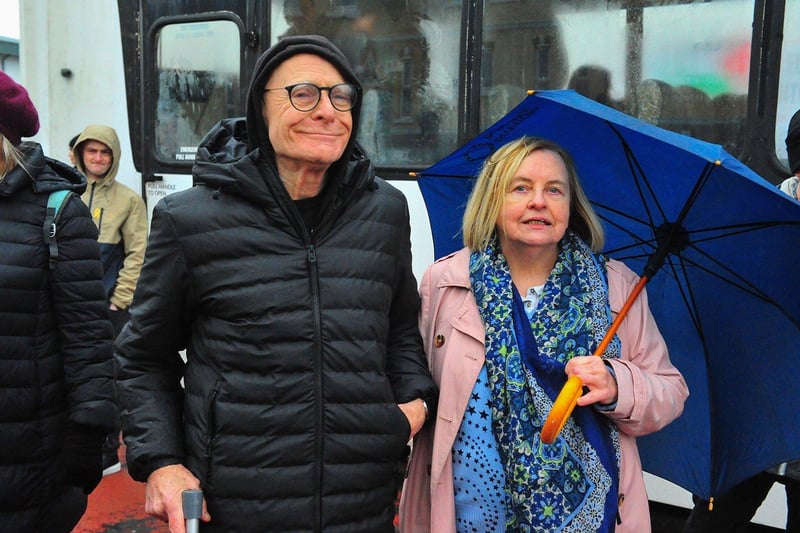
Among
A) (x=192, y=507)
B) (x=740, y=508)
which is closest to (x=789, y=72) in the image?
(x=740, y=508)

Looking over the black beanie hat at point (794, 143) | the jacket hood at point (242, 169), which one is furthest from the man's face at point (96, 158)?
the black beanie hat at point (794, 143)

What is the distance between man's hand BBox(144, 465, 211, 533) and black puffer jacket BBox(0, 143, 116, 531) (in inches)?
28.1

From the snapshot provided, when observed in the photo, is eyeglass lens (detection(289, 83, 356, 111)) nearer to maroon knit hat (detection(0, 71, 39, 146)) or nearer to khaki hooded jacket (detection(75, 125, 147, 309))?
maroon knit hat (detection(0, 71, 39, 146))

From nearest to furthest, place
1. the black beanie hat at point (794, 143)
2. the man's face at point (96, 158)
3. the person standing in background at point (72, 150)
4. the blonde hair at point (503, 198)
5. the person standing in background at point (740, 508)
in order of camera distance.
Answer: the blonde hair at point (503, 198) → the black beanie hat at point (794, 143) → the person standing in background at point (740, 508) → the man's face at point (96, 158) → the person standing in background at point (72, 150)

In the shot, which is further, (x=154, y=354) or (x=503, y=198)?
(x=503, y=198)

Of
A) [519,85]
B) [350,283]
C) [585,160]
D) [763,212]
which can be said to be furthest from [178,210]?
Result: [519,85]

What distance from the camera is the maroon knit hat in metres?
2.58

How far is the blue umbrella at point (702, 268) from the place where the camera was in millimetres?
2068

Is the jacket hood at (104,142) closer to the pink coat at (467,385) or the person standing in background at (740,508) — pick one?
the pink coat at (467,385)

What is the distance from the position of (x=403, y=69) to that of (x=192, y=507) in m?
2.65

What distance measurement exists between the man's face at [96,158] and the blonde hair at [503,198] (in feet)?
10.8

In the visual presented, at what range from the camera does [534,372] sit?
2098 millimetres

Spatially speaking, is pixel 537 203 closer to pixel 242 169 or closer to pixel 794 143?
pixel 242 169

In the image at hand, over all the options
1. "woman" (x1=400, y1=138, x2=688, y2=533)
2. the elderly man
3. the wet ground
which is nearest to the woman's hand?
"woman" (x1=400, y1=138, x2=688, y2=533)
